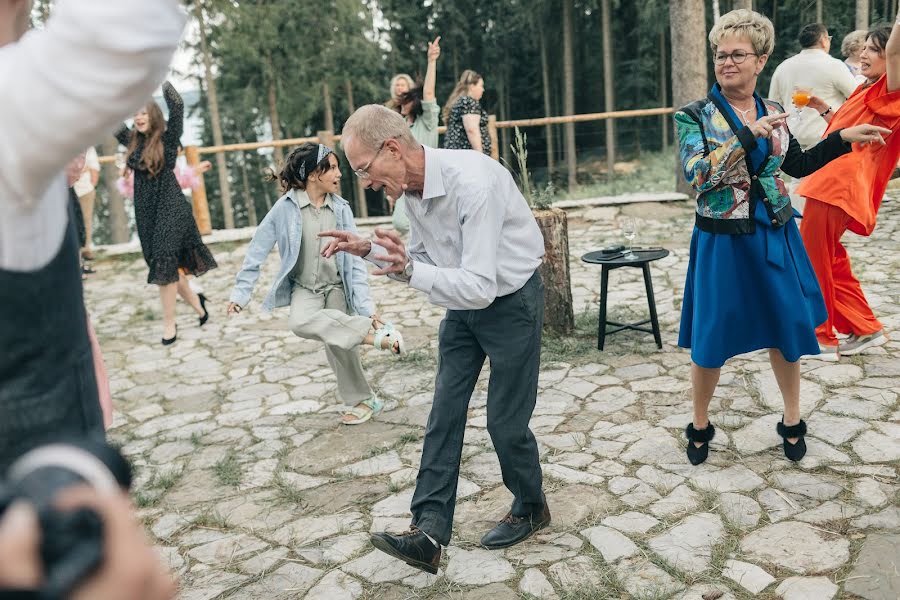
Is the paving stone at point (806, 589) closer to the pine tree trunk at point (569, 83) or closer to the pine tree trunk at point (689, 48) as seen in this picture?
the pine tree trunk at point (689, 48)

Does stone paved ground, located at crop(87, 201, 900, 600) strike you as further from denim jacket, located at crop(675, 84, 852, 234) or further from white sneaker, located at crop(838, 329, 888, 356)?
denim jacket, located at crop(675, 84, 852, 234)

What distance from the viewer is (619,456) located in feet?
14.2

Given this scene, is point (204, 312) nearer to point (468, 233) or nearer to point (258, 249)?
point (258, 249)

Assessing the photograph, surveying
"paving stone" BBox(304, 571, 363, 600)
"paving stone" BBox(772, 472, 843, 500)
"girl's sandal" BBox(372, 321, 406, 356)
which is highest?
"girl's sandal" BBox(372, 321, 406, 356)

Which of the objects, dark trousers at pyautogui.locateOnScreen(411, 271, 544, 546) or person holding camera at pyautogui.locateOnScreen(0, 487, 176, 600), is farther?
dark trousers at pyautogui.locateOnScreen(411, 271, 544, 546)

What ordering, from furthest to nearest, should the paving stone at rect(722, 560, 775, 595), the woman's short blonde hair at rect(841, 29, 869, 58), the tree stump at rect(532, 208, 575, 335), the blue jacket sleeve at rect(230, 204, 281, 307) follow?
1. the woman's short blonde hair at rect(841, 29, 869, 58)
2. the tree stump at rect(532, 208, 575, 335)
3. the blue jacket sleeve at rect(230, 204, 281, 307)
4. the paving stone at rect(722, 560, 775, 595)

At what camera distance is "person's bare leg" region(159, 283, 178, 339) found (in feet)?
23.7

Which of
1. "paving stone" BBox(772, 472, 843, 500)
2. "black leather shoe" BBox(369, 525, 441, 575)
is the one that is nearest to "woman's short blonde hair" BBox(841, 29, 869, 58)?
"paving stone" BBox(772, 472, 843, 500)

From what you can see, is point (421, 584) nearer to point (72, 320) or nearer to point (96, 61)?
point (72, 320)

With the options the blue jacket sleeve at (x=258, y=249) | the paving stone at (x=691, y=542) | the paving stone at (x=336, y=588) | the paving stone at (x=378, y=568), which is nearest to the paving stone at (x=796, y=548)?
the paving stone at (x=691, y=542)

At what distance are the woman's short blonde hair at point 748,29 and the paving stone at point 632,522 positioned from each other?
2.05 meters

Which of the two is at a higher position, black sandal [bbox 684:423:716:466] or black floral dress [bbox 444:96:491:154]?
black floral dress [bbox 444:96:491:154]

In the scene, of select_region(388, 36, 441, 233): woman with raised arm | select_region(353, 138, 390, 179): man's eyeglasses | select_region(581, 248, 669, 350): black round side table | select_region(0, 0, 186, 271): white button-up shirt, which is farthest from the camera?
select_region(388, 36, 441, 233): woman with raised arm

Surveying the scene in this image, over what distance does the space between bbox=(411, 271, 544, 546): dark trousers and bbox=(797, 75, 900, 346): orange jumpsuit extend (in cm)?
253
